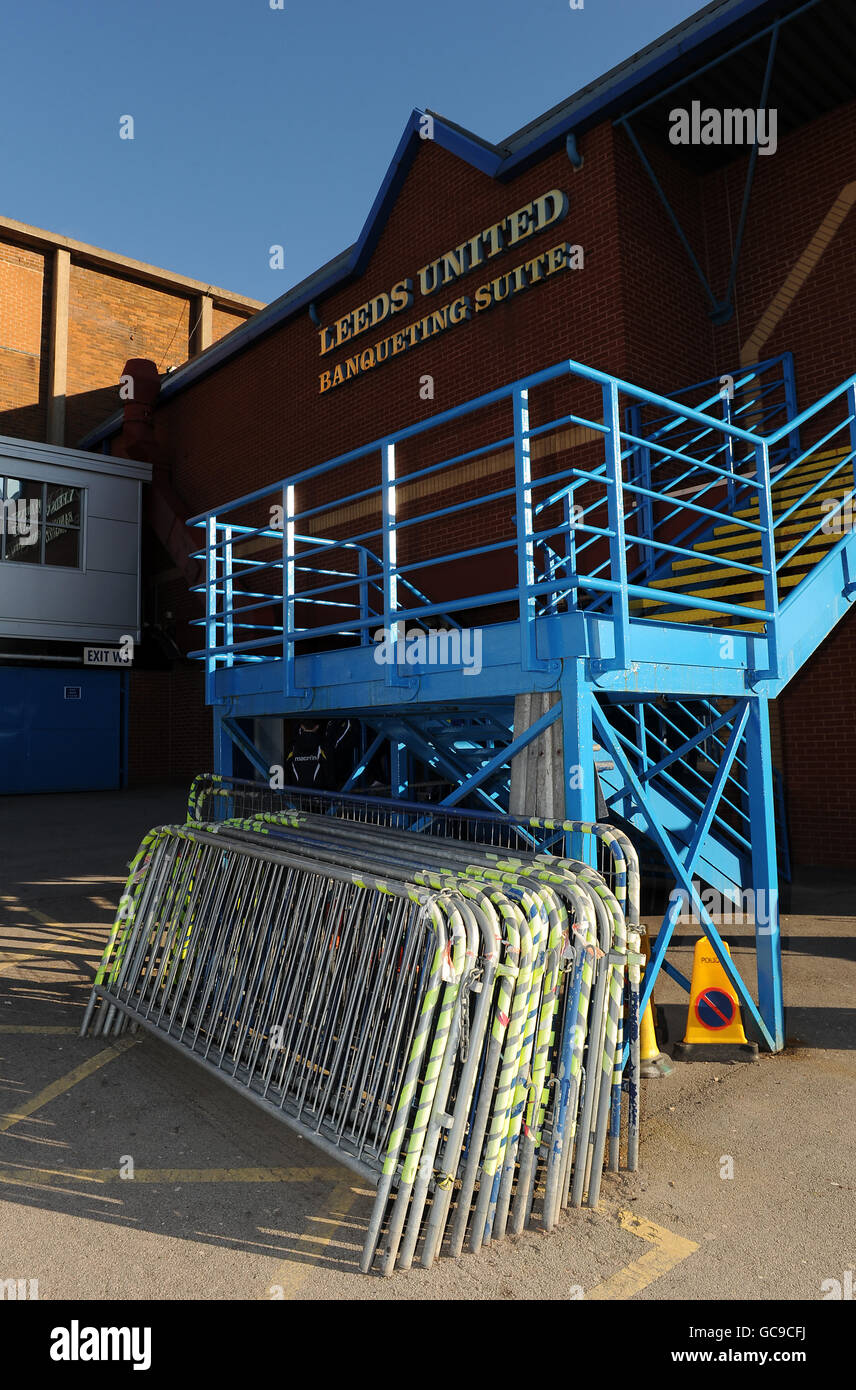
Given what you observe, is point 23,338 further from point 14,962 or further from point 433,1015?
point 433,1015

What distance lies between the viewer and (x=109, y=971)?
5.60 m

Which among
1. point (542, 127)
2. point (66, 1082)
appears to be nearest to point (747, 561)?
point (66, 1082)

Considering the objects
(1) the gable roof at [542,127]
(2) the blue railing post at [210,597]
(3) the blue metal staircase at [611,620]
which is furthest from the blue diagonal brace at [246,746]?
(1) the gable roof at [542,127]

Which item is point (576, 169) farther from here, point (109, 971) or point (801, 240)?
point (109, 971)

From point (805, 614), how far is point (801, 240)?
6.85m

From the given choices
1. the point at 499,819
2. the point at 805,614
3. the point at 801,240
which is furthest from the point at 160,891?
the point at 801,240

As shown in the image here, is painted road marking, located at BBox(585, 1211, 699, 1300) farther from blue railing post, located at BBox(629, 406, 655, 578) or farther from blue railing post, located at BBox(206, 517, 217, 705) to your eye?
blue railing post, located at BBox(629, 406, 655, 578)

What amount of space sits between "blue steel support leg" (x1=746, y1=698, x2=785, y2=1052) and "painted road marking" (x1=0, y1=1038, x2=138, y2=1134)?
3.79 metres

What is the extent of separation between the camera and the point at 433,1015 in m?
3.73

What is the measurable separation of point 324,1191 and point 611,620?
295cm

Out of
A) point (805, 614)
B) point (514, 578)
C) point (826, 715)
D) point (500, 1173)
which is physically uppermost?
point (514, 578)

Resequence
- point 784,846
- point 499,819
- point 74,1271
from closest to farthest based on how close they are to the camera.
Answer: point 74,1271
point 499,819
point 784,846

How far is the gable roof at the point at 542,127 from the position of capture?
30.3 ft

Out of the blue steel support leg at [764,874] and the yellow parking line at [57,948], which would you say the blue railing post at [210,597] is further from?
the blue steel support leg at [764,874]
